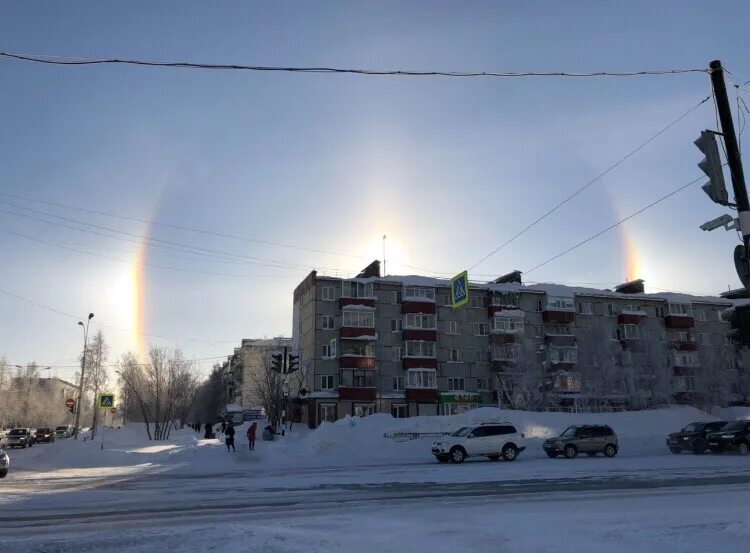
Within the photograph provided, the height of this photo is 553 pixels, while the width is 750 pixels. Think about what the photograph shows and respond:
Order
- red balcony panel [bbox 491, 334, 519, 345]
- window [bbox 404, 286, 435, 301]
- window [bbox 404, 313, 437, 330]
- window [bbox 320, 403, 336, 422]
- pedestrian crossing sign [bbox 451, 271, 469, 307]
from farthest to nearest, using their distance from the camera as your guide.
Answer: window [bbox 404, 286, 435, 301]
red balcony panel [bbox 491, 334, 519, 345]
window [bbox 404, 313, 437, 330]
window [bbox 320, 403, 336, 422]
pedestrian crossing sign [bbox 451, 271, 469, 307]

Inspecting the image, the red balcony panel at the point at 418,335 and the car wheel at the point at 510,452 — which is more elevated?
the red balcony panel at the point at 418,335

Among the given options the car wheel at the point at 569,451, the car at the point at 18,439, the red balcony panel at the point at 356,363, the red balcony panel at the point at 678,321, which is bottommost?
the car wheel at the point at 569,451

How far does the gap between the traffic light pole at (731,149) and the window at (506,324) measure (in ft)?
185

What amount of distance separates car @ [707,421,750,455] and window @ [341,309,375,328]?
36.3m

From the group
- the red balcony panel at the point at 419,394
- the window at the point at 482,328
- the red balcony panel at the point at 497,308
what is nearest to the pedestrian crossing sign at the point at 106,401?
the red balcony panel at the point at 419,394

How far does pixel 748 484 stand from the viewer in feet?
50.6

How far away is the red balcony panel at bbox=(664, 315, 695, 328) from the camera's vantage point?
72.4 metres

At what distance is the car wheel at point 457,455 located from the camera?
26297 mm

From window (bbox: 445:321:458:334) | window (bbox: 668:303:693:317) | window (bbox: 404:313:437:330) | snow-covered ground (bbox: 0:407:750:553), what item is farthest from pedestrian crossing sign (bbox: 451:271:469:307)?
window (bbox: 668:303:693:317)

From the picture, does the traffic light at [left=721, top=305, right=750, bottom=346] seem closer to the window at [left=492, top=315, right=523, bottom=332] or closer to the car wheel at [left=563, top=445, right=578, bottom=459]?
the car wheel at [left=563, top=445, right=578, bottom=459]

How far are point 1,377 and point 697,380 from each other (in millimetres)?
112752

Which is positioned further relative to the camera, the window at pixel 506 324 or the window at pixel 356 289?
the window at pixel 506 324

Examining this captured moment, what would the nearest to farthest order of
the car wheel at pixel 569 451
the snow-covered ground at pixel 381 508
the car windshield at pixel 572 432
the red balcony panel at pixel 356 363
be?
the snow-covered ground at pixel 381 508, the car wheel at pixel 569 451, the car windshield at pixel 572 432, the red balcony panel at pixel 356 363

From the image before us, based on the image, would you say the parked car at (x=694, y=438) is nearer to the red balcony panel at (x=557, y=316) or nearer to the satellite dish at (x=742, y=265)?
the satellite dish at (x=742, y=265)
